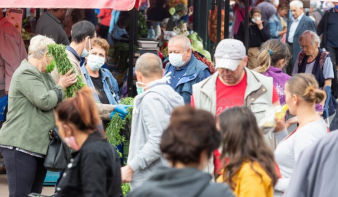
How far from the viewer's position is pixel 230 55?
5449 mm

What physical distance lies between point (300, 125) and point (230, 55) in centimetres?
91

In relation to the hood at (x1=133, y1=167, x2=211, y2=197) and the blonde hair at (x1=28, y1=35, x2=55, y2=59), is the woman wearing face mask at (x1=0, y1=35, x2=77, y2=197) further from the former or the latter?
the hood at (x1=133, y1=167, x2=211, y2=197)

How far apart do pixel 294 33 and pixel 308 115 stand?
379 inches

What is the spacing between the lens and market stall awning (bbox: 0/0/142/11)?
684 centimetres

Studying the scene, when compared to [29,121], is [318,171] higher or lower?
higher

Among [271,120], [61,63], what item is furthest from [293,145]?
[61,63]

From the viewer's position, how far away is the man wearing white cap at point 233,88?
5.47m

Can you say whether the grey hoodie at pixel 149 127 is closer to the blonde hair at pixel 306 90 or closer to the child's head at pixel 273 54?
the blonde hair at pixel 306 90

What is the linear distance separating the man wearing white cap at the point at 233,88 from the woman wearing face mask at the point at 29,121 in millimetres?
1379

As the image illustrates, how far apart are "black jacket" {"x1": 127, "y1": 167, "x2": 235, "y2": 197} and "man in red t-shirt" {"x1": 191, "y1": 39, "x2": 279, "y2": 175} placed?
248 cm

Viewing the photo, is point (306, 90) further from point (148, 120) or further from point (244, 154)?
point (148, 120)

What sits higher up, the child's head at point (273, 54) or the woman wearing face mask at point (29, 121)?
the child's head at point (273, 54)

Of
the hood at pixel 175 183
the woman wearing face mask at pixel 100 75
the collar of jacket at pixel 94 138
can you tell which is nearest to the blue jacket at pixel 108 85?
the woman wearing face mask at pixel 100 75

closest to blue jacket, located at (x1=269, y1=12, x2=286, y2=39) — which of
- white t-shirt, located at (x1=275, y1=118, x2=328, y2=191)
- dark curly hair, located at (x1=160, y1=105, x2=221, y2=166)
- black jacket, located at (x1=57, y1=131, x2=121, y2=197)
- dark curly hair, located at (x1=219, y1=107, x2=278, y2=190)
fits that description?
white t-shirt, located at (x1=275, y1=118, x2=328, y2=191)
